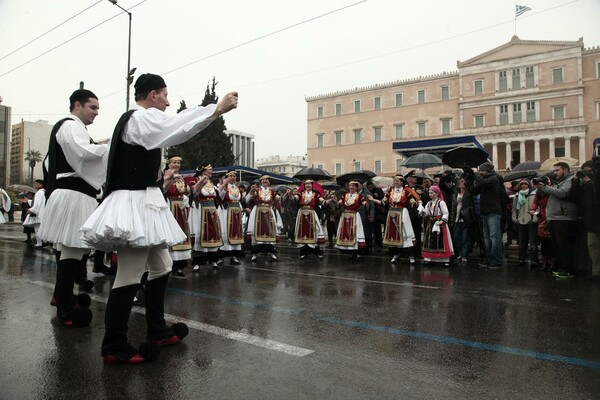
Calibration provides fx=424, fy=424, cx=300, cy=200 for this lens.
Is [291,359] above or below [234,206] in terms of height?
below

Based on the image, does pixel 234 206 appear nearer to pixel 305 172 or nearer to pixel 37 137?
pixel 305 172

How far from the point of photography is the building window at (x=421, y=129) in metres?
61.7

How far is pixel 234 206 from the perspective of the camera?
32.1 feet

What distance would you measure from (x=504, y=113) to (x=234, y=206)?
56.3 m

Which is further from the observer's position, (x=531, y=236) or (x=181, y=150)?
(x=181, y=150)

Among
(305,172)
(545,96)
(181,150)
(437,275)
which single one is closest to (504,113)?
(545,96)

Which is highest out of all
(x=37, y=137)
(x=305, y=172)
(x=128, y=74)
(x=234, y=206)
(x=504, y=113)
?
(x=504, y=113)

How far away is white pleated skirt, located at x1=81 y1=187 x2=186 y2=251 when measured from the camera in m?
3.24

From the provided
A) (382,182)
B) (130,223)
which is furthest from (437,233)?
(130,223)

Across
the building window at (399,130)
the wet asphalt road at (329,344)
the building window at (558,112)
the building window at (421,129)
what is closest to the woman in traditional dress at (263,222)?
the wet asphalt road at (329,344)

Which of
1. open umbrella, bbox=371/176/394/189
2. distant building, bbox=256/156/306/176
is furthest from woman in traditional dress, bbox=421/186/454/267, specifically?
distant building, bbox=256/156/306/176

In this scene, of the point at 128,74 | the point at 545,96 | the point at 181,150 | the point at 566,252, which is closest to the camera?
the point at 566,252

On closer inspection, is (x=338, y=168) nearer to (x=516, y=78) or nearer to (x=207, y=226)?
(x=516, y=78)

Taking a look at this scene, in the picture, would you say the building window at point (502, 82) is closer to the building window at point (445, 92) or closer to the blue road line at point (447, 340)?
the building window at point (445, 92)
